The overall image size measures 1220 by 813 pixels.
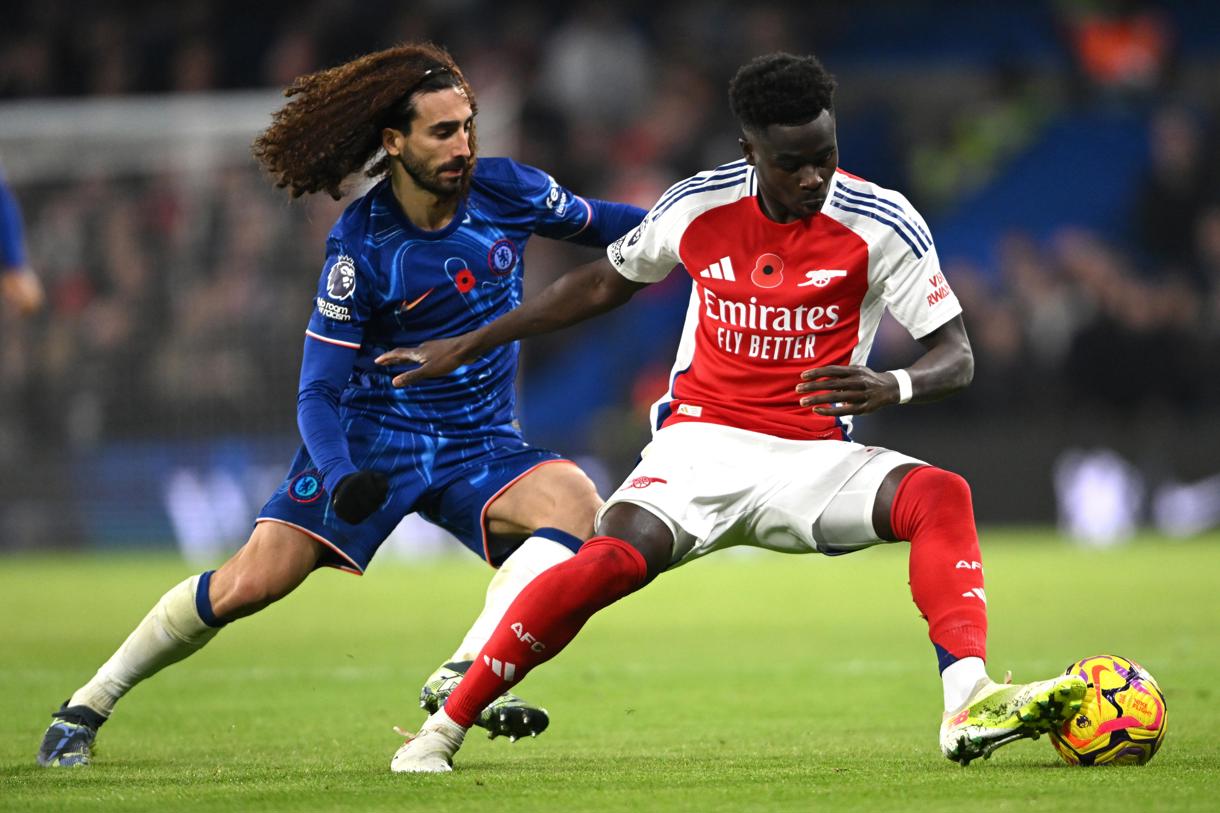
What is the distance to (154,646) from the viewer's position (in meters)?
6.13

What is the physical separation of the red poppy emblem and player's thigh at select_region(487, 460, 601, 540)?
25.6 inches

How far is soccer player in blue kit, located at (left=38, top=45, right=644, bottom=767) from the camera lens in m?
6.01

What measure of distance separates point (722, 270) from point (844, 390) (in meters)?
0.73

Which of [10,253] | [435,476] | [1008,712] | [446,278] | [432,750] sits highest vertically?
[10,253]

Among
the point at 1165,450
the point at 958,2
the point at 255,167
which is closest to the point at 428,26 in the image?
the point at 255,167

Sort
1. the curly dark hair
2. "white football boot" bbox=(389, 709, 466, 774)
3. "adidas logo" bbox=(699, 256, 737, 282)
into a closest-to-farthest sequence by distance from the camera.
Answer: "white football boot" bbox=(389, 709, 466, 774), "adidas logo" bbox=(699, 256, 737, 282), the curly dark hair

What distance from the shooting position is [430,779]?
514 cm

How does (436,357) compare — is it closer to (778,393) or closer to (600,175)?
(778,393)

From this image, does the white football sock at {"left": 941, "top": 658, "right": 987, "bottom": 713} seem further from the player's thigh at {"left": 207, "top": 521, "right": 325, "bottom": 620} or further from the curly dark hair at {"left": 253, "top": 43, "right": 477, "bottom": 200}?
the curly dark hair at {"left": 253, "top": 43, "right": 477, "bottom": 200}

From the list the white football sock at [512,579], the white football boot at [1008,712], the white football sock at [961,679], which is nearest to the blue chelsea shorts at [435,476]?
the white football sock at [512,579]

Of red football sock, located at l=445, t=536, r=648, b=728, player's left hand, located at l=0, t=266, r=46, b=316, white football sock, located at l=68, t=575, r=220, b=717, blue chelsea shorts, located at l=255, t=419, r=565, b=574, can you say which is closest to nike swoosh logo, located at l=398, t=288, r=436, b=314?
blue chelsea shorts, located at l=255, t=419, r=565, b=574

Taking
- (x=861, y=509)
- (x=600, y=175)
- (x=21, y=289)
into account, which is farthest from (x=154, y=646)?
(x=600, y=175)

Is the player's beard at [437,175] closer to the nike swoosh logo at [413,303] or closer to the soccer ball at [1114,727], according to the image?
the nike swoosh logo at [413,303]

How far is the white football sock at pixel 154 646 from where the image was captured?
6.09m
